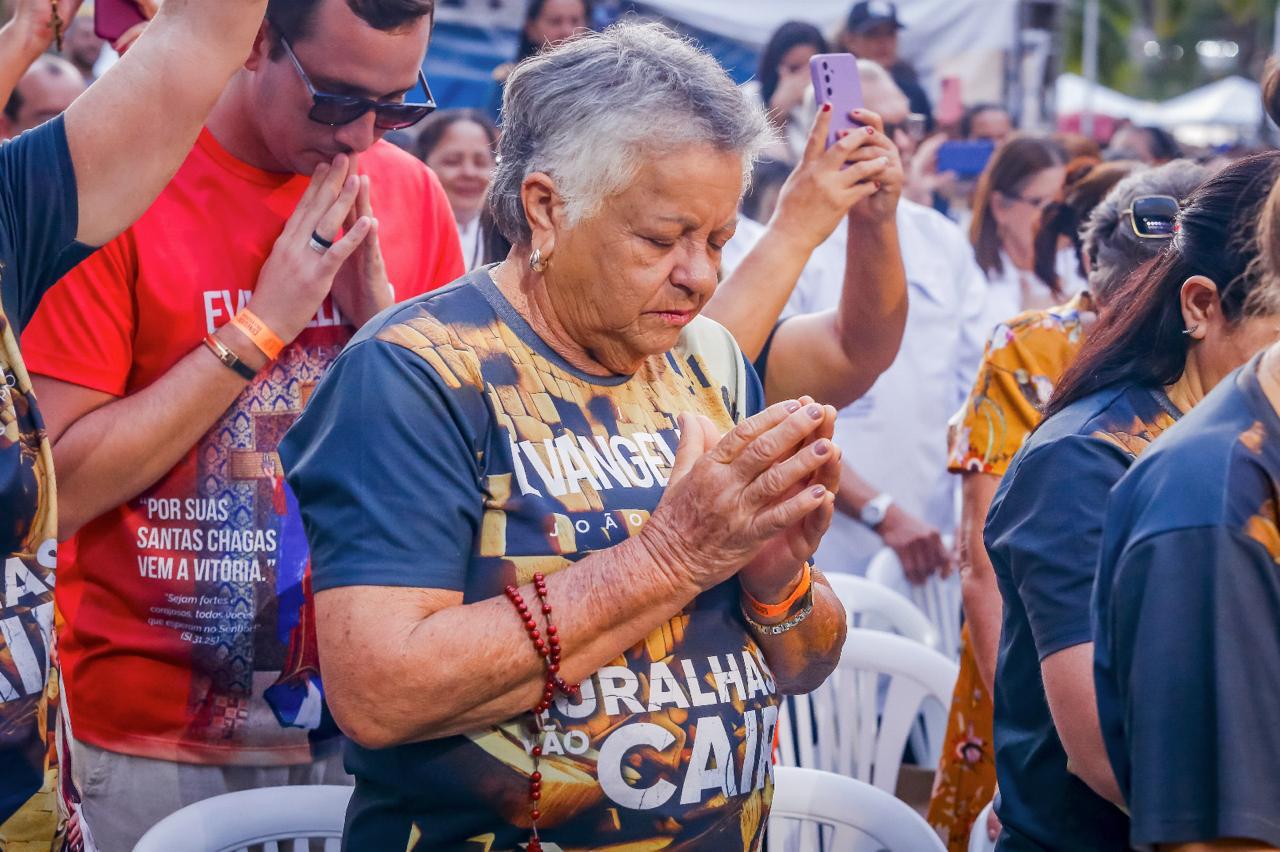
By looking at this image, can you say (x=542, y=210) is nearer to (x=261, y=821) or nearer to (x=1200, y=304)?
(x=1200, y=304)

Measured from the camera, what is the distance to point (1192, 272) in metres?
2.00

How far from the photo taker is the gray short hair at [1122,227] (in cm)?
274

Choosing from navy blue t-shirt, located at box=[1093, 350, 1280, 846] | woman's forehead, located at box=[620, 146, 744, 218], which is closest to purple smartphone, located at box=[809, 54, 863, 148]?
woman's forehead, located at box=[620, 146, 744, 218]

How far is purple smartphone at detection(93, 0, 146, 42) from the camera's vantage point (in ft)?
8.43

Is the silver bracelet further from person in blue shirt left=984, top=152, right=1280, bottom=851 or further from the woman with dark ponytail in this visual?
the woman with dark ponytail

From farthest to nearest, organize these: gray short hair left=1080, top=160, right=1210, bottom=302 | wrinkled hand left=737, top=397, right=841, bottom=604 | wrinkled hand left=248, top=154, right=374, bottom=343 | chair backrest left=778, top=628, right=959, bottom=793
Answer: chair backrest left=778, top=628, right=959, bottom=793 → gray short hair left=1080, top=160, right=1210, bottom=302 → wrinkled hand left=248, top=154, right=374, bottom=343 → wrinkled hand left=737, top=397, right=841, bottom=604

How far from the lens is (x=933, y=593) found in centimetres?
436

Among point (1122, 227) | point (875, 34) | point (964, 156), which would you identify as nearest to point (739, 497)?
point (1122, 227)

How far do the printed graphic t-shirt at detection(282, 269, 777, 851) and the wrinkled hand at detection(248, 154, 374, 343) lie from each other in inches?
16.6

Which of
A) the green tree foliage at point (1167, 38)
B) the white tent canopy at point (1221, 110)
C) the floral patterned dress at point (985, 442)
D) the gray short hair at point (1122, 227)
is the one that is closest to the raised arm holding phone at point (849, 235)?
the floral patterned dress at point (985, 442)

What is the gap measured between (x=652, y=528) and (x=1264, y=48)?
45555 millimetres

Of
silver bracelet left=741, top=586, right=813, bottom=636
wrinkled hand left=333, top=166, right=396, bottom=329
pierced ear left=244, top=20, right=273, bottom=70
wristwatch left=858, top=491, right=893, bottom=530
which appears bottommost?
wristwatch left=858, top=491, right=893, bottom=530

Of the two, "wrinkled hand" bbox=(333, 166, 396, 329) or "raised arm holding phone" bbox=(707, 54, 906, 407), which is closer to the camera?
"wrinkled hand" bbox=(333, 166, 396, 329)

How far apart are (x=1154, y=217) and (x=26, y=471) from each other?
186 centimetres
